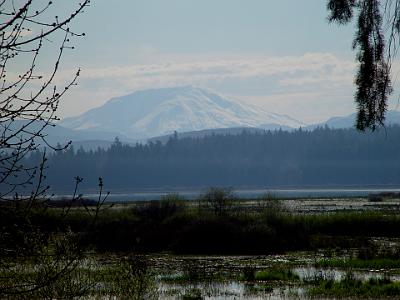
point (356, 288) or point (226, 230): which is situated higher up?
point (226, 230)

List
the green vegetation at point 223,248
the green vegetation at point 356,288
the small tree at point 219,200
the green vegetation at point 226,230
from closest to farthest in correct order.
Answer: the green vegetation at point 223,248
the green vegetation at point 356,288
the green vegetation at point 226,230
the small tree at point 219,200

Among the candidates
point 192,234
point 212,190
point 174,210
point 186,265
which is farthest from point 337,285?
point 212,190

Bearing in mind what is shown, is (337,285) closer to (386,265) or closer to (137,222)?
(386,265)

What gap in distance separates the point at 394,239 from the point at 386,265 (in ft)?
47.7

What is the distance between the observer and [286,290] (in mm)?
24188

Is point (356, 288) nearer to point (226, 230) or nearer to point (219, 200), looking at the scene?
point (226, 230)

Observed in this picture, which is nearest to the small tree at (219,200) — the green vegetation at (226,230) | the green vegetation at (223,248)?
the green vegetation at (223,248)

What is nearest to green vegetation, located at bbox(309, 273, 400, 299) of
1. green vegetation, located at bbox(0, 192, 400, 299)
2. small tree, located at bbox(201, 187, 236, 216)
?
green vegetation, located at bbox(0, 192, 400, 299)

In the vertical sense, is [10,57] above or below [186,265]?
above

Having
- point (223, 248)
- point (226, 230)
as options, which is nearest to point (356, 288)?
point (223, 248)

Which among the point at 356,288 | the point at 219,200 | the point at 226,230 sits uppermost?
the point at 219,200

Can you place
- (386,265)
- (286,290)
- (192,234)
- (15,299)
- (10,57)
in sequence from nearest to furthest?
(10,57), (15,299), (286,290), (386,265), (192,234)

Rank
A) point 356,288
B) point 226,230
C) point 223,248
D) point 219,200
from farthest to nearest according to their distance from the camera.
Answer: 1. point 219,200
2. point 226,230
3. point 223,248
4. point 356,288

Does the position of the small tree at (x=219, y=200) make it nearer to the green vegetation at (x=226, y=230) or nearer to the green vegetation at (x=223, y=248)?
the green vegetation at (x=223, y=248)
